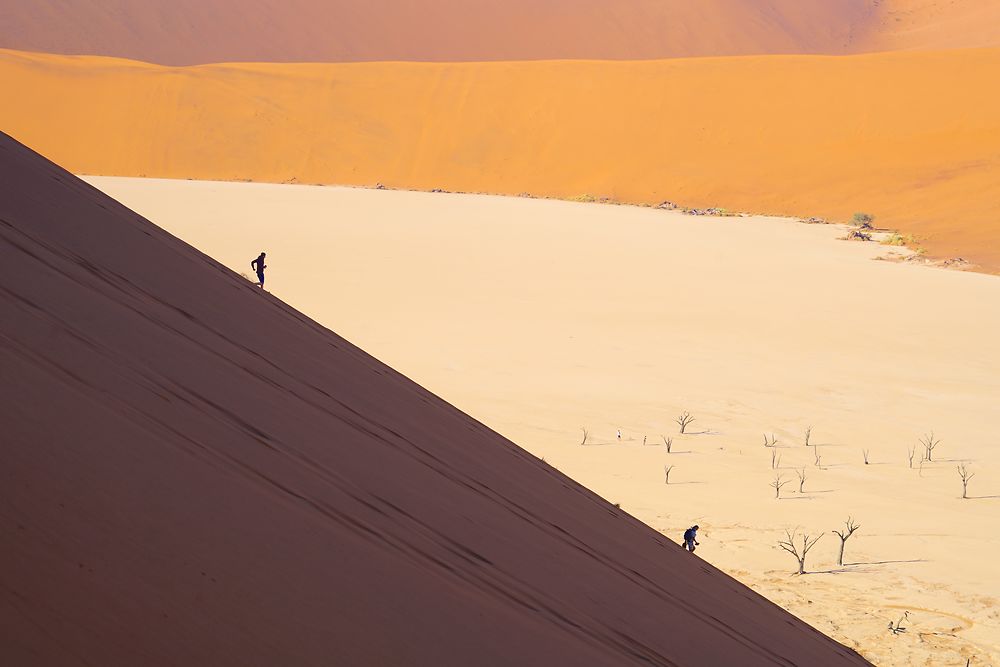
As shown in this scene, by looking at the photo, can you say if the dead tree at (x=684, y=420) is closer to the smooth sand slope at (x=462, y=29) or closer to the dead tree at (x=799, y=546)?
the dead tree at (x=799, y=546)

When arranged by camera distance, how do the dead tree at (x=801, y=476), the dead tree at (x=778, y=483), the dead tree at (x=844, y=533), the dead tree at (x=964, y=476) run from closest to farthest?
1. the dead tree at (x=844, y=533)
2. the dead tree at (x=778, y=483)
3. the dead tree at (x=801, y=476)
4. the dead tree at (x=964, y=476)

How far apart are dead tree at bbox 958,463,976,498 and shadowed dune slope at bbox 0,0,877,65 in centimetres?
6533

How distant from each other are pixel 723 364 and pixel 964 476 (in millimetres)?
4930

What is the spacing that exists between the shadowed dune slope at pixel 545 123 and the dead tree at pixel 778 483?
97.2ft

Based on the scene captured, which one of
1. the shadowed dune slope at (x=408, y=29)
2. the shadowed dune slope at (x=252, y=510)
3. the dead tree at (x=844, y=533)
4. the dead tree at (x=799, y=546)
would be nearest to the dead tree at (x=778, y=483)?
the dead tree at (x=844, y=533)

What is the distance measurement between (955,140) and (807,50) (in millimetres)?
39588

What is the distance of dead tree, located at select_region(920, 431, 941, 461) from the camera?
8.68 meters

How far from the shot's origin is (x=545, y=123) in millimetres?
51375

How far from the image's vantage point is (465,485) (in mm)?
2336

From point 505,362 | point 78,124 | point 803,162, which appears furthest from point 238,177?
point 505,362

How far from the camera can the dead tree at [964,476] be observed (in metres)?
7.66

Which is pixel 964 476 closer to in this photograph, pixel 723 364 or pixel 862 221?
pixel 723 364

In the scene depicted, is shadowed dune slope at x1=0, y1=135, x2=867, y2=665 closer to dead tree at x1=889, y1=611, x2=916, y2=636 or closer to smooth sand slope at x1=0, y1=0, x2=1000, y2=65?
dead tree at x1=889, y1=611, x2=916, y2=636

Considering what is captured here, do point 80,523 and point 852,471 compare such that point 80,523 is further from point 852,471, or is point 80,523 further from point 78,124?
point 78,124
